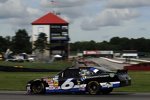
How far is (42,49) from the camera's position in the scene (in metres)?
146

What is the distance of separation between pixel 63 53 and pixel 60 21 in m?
14.0

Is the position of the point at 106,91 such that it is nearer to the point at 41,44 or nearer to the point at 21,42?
the point at 41,44

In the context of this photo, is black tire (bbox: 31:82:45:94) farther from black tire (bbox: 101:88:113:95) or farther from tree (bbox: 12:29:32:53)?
tree (bbox: 12:29:32:53)

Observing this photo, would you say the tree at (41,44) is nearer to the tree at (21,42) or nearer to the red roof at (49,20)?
the tree at (21,42)

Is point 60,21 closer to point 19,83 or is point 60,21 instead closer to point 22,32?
point 22,32

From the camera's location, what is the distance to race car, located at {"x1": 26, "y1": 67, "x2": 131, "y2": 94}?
22014 mm

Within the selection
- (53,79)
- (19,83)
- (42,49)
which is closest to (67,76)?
(53,79)

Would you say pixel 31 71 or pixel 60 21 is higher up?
pixel 60 21

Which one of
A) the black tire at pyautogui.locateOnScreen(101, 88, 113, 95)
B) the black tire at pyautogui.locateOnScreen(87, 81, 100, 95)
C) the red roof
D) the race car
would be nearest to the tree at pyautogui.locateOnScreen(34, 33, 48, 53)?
the red roof

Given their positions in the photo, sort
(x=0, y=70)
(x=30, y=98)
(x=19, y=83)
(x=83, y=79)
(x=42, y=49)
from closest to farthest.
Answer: (x=30, y=98) < (x=83, y=79) < (x=19, y=83) < (x=0, y=70) < (x=42, y=49)

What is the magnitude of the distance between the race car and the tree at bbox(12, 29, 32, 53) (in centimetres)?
12873

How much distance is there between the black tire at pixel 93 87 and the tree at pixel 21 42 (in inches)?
5113

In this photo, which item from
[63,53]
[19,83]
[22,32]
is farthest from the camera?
[63,53]

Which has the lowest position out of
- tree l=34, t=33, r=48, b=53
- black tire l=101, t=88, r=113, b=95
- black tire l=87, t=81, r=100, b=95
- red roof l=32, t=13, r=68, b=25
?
black tire l=101, t=88, r=113, b=95
